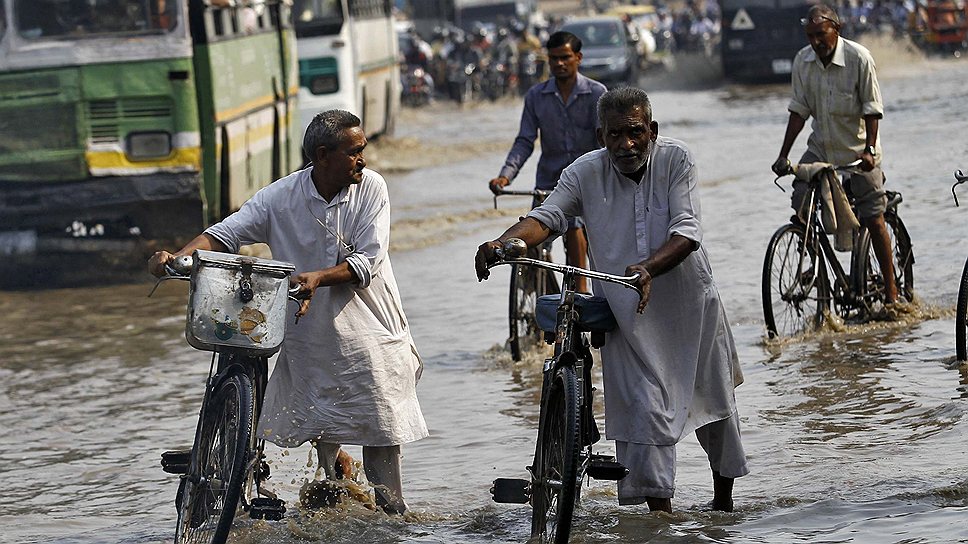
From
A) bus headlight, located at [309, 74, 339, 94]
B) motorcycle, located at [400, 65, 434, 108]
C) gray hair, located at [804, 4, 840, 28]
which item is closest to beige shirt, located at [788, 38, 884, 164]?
gray hair, located at [804, 4, 840, 28]

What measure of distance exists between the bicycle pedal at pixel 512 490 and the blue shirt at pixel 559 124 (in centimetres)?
415

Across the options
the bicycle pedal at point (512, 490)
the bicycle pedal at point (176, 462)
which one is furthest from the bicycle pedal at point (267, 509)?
the bicycle pedal at point (512, 490)

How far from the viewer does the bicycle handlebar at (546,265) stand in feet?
16.9

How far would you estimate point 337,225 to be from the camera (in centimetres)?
585

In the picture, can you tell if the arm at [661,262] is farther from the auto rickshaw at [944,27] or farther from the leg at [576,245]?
the auto rickshaw at [944,27]

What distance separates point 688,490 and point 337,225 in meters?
1.80

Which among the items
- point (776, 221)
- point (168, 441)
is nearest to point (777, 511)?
point (168, 441)

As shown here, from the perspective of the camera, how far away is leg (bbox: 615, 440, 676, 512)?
5477mm

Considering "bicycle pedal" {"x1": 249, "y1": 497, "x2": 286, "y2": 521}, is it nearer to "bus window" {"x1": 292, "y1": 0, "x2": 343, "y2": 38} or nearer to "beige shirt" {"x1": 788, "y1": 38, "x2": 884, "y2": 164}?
"beige shirt" {"x1": 788, "y1": 38, "x2": 884, "y2": 164}

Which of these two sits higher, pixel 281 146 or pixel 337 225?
pixel 337 225

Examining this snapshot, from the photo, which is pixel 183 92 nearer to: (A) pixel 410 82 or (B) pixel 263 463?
(B) pixel 263 463

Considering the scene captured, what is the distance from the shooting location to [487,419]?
8297 millimetres

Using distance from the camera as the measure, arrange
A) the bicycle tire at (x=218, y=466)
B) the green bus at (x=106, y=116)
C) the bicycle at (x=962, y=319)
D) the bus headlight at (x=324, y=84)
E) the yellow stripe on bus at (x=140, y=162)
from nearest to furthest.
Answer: the bicycle tire at (x=218, y=466) < the bicycle at (x=962, y=319) < the green bus at (x=106, y=116) < the yellow stripe on bus at (x=140, y=162) < the bus headlight at (x=324, y=84)

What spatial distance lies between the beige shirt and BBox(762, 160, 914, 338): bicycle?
0.16 m
